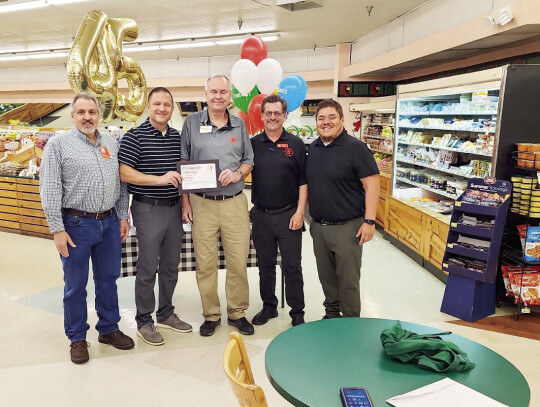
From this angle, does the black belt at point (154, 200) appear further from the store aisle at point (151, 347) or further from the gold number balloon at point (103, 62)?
the gold number balloon at point (103, 62)

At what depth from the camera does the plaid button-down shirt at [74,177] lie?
275 centimetres

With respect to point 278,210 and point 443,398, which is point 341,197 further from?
point 443,398

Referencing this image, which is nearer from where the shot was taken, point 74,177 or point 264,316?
point 74,177

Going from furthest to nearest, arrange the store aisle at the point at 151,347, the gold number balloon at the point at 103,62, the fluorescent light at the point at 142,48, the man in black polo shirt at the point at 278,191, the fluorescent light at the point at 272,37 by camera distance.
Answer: the fluorescent light at the point at 142,48 → the fluorescent light at the point at 272,37 → the gold number balloon at the point at 103,62 → the man in black polo shirt at the point at 278,191 → the store aisle at the point at 151,347

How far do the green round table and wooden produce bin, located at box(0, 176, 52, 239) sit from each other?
226 inches

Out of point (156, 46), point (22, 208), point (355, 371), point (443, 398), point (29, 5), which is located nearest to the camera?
point (443, 398)

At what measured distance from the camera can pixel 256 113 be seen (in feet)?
19.6

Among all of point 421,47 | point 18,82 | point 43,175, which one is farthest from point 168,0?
point 18,82

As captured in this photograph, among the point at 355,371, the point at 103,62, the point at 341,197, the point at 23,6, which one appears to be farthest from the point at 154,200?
the point at 23,6

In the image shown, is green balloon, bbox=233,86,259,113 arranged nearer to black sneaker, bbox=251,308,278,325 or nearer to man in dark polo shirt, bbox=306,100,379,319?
man in dark polo shirt, bbox=306,100,379,319

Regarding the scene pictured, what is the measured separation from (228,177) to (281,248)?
740 mm

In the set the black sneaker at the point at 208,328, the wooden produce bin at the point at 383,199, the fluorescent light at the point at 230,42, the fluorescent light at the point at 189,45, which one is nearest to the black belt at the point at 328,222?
the black sneaker at the point at 208,328

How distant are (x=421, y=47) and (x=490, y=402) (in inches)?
259

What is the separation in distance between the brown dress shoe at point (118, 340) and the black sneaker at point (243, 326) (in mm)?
811
